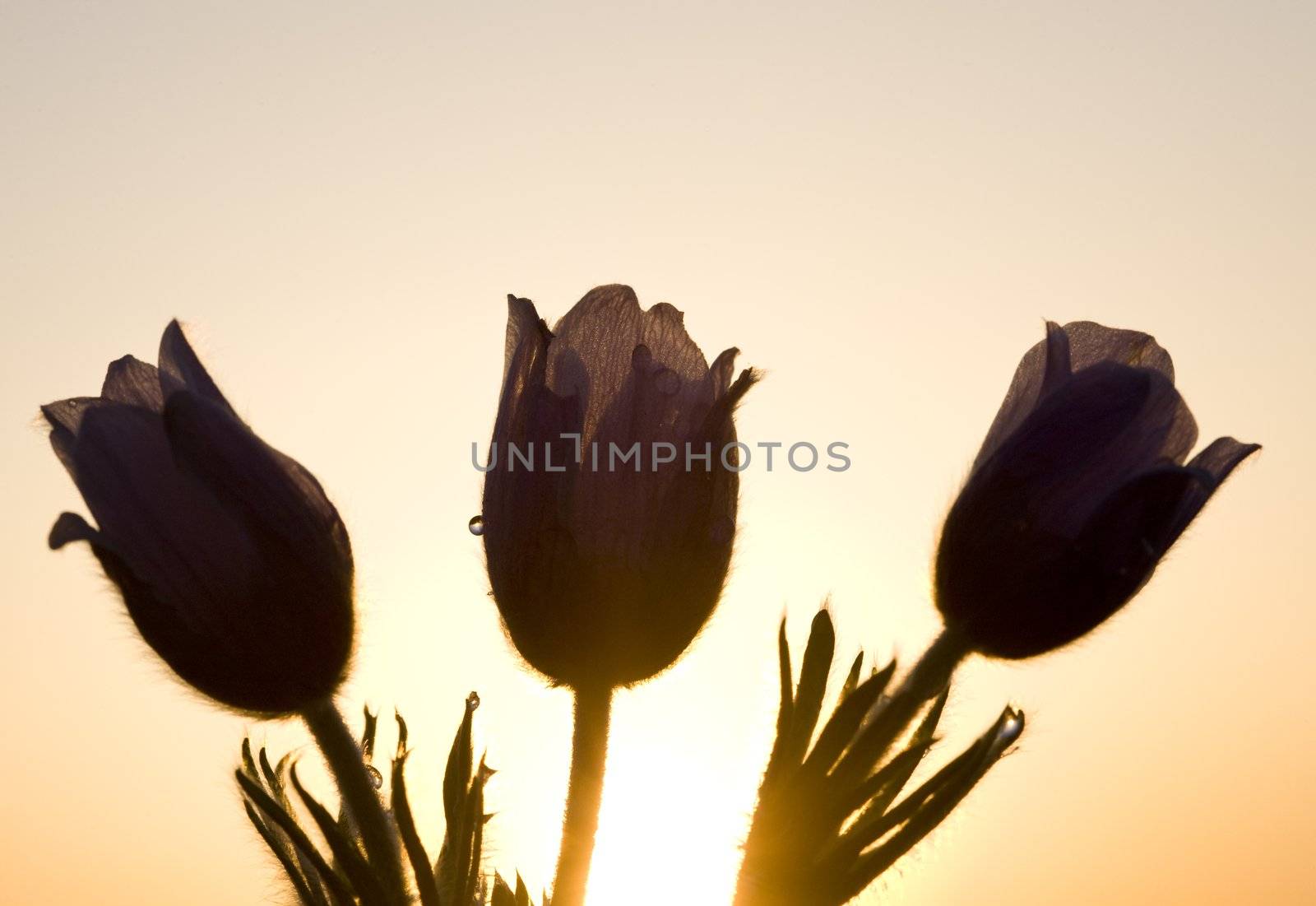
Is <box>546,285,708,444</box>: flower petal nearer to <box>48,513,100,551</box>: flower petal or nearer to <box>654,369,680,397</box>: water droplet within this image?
<box>654,369,680,397</box>: water droplet

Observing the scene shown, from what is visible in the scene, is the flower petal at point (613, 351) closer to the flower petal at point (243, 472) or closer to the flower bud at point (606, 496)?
the flower bud at point (606, 496)

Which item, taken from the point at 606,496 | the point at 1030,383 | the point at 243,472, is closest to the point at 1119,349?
the point at 1030,383

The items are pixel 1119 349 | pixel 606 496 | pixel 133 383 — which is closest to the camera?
pixel 606 496

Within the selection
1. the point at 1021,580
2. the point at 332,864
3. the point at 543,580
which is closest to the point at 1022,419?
the point at 1021,580

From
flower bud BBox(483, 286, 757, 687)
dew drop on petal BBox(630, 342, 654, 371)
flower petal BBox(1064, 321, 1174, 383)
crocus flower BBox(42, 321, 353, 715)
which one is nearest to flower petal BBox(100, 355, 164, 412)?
crocus flower BBox(42, 321, 353, 715)

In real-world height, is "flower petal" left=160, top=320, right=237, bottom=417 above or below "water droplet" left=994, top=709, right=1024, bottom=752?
above

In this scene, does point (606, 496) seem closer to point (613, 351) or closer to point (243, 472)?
point (613, 351)
